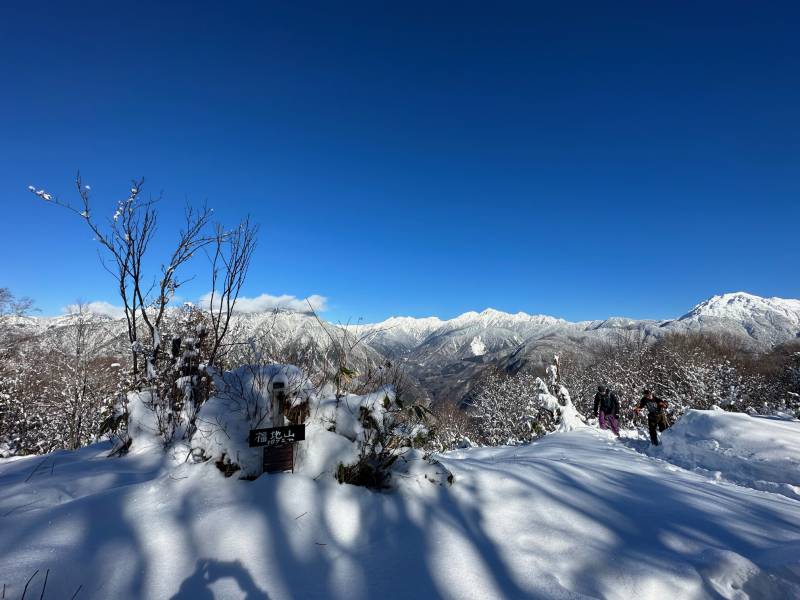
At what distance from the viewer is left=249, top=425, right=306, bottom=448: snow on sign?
340 centimetres

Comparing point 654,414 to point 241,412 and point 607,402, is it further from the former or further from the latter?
point 241,412

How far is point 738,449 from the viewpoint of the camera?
778 centimetres

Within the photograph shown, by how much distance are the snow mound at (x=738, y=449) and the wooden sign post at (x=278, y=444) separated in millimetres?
7480

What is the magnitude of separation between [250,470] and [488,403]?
39.8m

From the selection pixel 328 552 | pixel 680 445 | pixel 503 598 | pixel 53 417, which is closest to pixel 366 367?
pixel 328 552

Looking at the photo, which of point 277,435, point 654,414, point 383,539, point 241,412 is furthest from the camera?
point 654,414

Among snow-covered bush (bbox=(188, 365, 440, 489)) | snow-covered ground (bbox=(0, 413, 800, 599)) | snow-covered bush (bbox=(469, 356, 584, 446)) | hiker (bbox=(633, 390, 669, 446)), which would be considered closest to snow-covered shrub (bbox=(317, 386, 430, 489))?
snow-covered bush (bbox=(188, 365, 440, 489))

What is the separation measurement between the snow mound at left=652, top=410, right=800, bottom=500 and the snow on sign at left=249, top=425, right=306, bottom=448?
294 inches

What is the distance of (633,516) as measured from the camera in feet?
11.4

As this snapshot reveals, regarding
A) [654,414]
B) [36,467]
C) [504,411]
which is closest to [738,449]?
[654,414]

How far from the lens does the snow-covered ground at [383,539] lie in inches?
95.7

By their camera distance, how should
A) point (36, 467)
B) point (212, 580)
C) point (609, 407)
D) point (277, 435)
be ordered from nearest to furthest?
point (212, 580) < point (277, 435) < point (36, 467) < point (609, 407)

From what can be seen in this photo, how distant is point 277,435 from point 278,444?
0.11 metres

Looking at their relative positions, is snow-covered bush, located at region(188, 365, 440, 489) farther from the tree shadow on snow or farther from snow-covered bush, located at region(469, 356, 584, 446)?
snow-covered bush, located at region(469, 356, 584, 446)
